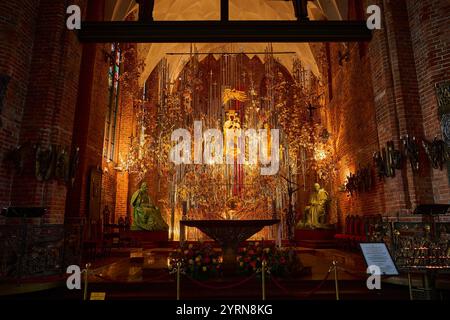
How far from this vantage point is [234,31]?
737 cm

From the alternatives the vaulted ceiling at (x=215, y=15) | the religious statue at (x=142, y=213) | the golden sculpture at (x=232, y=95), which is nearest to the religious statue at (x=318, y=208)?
the golden sculpture at (x=232, y=95)

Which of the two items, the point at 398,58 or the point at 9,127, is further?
the point at 398,58

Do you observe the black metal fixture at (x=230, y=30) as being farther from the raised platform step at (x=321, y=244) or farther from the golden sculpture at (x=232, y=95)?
the golden sculpture at (x=232, y=95)

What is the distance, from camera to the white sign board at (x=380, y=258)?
4008 millimetres

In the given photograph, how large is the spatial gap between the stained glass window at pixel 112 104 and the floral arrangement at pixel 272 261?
30.1 feet

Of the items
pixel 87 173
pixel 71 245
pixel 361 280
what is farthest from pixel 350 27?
pixel 87 173

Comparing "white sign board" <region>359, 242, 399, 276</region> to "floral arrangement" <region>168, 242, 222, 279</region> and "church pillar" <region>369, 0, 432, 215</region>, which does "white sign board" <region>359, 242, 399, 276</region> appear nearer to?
"church pillar" <region>369, 0, 432, 215</region>

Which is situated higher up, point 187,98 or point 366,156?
point 187,98

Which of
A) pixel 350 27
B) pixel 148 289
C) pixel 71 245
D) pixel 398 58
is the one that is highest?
pixel 350 27

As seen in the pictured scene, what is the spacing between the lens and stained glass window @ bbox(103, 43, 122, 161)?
14.1 metres

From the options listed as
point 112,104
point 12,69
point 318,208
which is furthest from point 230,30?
point 112,104
